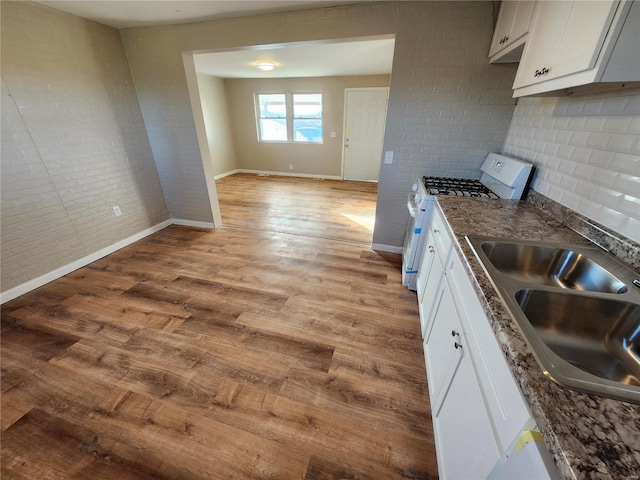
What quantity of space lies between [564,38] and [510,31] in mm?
689

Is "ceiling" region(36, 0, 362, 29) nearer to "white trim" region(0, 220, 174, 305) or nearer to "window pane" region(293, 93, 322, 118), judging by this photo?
"white trim" region(0, 220, 174, 305)

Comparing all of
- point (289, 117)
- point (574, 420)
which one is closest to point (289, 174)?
point (289, 117)

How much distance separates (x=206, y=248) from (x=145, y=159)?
1.43 m

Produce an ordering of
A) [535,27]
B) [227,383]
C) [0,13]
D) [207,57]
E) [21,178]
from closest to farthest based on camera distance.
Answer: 1. [535,27]
2. [227,383]
3. [0,13]
4. [21,178]
5. [207,57]

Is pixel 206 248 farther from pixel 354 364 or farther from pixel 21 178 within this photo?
pixel 354 364

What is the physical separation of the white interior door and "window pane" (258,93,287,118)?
163cm

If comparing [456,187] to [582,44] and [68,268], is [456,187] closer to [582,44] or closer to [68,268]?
[582,44]

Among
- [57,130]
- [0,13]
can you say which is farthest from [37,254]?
[0,13]

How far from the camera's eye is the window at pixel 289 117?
233 inches

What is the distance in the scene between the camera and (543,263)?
45.4 inches

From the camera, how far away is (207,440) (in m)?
1.23

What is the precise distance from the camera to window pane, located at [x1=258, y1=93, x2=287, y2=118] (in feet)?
19.9

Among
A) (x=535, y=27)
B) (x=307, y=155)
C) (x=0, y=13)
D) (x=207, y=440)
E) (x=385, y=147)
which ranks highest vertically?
(x=0, y=13)

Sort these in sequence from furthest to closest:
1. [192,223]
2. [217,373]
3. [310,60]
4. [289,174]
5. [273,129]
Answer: [289,174], [273,129], [310,60], [192,223], [217,373]
